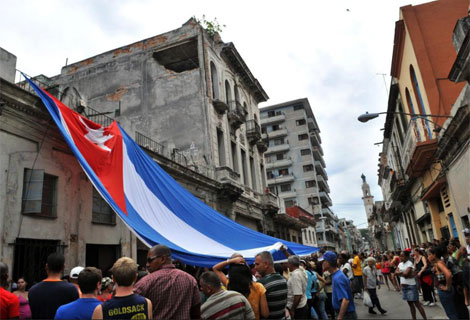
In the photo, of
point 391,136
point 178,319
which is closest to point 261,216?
point 391,136

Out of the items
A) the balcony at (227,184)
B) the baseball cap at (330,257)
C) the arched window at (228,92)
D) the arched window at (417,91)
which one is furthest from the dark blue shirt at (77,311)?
the arched window at (228,92)

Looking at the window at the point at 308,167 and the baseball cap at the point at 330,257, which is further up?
the window at the point at 308,167

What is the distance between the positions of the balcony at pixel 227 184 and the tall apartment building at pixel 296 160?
3573 centimetres

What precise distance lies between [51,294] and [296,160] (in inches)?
2133

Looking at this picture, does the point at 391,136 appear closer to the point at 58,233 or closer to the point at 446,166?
the point at 446,166

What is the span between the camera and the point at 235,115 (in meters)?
22.1

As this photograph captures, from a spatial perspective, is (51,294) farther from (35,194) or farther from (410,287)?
(410,287)

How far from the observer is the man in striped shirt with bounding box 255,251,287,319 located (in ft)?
14.0

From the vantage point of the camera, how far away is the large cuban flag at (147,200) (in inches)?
263

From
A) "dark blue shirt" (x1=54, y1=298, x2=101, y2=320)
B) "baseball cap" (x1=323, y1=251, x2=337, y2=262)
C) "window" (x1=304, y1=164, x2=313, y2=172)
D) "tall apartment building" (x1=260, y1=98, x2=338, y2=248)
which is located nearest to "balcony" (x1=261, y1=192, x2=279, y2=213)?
"baseball cap" (x1=323, y1=251, x2=337, y2=262)

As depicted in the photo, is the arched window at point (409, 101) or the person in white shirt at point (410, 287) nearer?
the person in white shirt at point (410, 287)

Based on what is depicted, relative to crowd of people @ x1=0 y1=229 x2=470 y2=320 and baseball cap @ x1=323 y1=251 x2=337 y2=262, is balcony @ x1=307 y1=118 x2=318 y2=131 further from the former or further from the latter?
baseball cap @ x1=323 y1=251 x2=337 y2=262

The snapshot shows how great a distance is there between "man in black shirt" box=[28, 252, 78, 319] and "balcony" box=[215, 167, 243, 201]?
46.4 feet

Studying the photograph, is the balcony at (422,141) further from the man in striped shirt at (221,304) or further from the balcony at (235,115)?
the man in striped shirt at (221,304)
